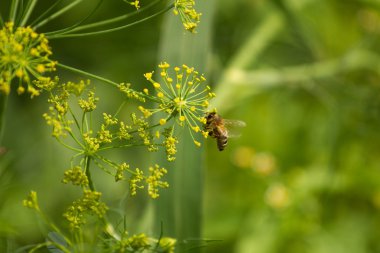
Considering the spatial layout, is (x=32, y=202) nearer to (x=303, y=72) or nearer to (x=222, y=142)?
(x=222, y=142)

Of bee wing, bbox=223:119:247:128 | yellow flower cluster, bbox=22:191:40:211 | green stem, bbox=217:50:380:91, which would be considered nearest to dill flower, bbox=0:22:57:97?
yellow flower cluster, bbox=22:191:40:211

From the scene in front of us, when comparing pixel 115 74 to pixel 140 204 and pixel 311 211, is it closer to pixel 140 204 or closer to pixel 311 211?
pixel 140 204

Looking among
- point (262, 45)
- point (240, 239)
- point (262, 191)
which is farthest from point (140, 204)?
point (262, 45)

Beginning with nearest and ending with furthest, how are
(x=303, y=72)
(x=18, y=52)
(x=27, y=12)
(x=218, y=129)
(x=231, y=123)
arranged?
(x=18, y=52)
(x=27, y=12)
(x=218, y=129)
(x=231, y=123)
(x=303, y=72)

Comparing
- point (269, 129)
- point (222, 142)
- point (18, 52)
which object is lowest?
point (18, 52)

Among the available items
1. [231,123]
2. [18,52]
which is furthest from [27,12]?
[231,123]

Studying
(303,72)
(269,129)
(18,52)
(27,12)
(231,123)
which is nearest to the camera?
(18,52)

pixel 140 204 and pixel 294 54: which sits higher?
pixel 294 54

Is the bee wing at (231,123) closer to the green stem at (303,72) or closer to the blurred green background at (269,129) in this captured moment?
the blurred green background at (269,129)

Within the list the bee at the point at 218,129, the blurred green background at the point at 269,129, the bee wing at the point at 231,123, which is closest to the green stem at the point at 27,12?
the bee at the point at 218,129
